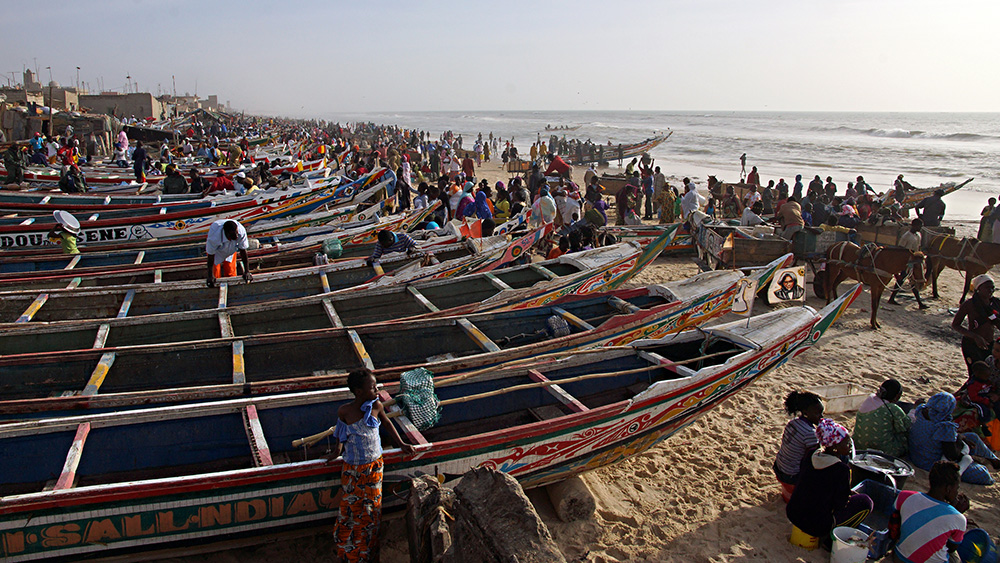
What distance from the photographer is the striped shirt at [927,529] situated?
3.78 m

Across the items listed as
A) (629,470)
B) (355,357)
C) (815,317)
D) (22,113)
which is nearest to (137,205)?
(355,357)

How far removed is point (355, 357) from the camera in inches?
233

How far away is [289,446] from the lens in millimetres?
4785

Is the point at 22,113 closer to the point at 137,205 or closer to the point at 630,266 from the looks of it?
the point at 137,205

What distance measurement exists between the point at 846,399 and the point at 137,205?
14.2 meters

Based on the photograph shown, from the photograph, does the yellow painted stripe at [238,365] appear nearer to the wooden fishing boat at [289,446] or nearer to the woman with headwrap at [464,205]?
the wooden fishing boat at [289,446]

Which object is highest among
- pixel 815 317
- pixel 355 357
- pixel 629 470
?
pixel 815 317

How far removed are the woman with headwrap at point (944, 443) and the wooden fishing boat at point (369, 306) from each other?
4.10 metres

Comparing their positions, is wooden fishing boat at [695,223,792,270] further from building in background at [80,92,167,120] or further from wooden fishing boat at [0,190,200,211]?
building in background at [80,92,167,120]

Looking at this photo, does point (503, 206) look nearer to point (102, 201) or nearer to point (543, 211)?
point (543, 211)

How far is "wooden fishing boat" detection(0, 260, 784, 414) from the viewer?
523cm

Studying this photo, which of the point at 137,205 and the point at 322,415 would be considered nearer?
the point at 322,415

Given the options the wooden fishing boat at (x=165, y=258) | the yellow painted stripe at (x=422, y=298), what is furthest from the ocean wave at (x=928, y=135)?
the yellow painted stripe at (x=422, y=298)

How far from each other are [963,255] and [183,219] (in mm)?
14540
